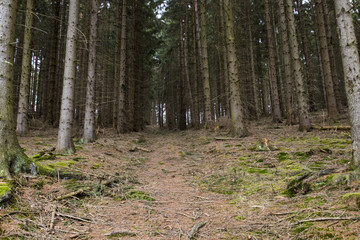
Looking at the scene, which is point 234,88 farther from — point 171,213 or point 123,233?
point 123,233

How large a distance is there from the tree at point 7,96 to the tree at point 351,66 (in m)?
5.17

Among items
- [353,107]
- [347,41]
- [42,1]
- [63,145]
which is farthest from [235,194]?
[42,1]

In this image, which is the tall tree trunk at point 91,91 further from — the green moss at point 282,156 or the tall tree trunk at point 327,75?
the tall tree trunk at point 327,75

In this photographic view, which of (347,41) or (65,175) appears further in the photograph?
(65,175)

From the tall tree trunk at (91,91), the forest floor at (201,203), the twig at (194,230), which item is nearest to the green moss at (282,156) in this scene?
the forest floor at (201,203)

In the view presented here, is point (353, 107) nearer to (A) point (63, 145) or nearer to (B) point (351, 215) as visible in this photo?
(B) point (351, 215)

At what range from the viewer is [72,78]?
6758 millimetres

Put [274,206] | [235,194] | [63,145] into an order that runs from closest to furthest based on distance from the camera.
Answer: [274,206], [235,194], [63,145]

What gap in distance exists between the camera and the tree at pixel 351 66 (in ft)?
10.4

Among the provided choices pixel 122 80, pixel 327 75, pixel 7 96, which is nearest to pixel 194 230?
pixel 7 96

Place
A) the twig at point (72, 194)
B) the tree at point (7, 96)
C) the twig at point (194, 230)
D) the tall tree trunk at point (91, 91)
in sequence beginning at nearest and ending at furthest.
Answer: the twig at point (194, 230), the twig at point (72, 194), the tree at point (7, 96), the tall tree trunk at point (91, 91)

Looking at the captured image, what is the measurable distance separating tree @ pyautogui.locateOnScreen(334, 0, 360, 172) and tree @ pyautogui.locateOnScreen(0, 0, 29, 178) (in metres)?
5.17

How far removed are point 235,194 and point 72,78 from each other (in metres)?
5.81

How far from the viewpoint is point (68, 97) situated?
6660mm
